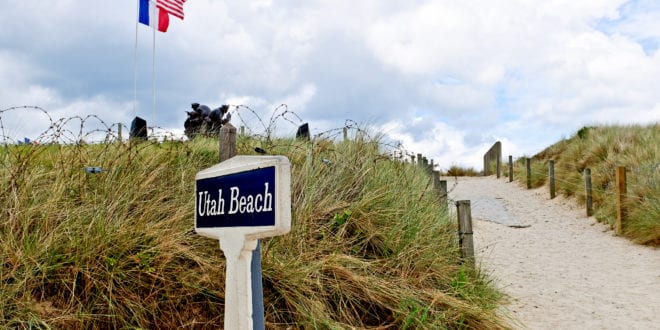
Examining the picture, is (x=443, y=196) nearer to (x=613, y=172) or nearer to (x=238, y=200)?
(x=238, y=200)

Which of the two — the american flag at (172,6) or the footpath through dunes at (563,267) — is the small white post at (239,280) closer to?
the footpath through dunes at (563,267)

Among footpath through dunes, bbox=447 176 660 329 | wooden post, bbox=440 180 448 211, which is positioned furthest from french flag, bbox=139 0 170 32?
wooden post, bbox=440 180 448 211

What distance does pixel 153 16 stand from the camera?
15320mm

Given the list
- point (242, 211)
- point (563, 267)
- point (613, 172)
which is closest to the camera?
point (242, 211)

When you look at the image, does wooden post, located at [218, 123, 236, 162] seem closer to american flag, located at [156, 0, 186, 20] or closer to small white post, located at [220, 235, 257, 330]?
small white post, located at [220, 235, 257, 330]

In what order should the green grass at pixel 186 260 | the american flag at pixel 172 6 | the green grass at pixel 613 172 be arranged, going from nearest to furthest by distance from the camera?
the green grass at pixel 186 260, the green grass at pixel 613 172, the american flag at pixel 172 6

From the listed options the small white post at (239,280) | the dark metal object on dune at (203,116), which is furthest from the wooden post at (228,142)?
the dark metal object on dune at (203,116)

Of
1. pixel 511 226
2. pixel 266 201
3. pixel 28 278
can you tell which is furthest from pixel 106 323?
pixel 511 226

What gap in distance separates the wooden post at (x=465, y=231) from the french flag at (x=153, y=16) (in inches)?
481

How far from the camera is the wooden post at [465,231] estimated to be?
219 inches

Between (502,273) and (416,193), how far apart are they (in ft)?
6.92

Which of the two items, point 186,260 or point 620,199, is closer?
point 186,260

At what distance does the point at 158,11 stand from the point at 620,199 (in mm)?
12378

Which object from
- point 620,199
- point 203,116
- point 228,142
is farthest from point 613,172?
point 228,142
